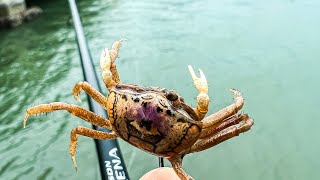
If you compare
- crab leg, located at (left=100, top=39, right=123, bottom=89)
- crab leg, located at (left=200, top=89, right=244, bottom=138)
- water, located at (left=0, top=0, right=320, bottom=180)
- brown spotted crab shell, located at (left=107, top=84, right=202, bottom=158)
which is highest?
crab leg, located at (left=100, top=39, right=123, bottom=89)

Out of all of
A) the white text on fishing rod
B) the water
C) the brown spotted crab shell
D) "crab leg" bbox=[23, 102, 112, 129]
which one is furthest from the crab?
the water

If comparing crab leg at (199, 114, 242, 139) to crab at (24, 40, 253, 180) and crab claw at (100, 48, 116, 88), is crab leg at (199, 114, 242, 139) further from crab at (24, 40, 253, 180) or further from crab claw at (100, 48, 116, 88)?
crab claw at (100, 48, 116, 88)

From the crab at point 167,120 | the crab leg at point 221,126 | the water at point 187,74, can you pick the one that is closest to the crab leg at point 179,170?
the crab at point 167,120

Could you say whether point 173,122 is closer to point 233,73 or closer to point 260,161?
point 260,161

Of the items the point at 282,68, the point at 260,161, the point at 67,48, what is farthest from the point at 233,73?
the point at 67,48

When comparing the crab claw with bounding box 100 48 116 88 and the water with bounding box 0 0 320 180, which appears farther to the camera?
the water with bounding box 0 0 320 180

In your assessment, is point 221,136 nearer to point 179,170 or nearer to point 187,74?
point 179,170
